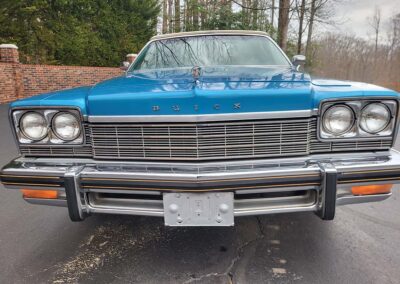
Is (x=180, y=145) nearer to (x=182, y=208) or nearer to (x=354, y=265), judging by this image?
(x=182, y=208)

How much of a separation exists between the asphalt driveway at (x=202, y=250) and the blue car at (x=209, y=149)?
18.8 inches

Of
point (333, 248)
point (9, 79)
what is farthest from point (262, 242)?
point (9, 79)

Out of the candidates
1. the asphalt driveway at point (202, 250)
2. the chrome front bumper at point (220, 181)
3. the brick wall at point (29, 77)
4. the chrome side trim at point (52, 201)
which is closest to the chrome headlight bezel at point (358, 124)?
the chrome front bumper at point (220, 181)

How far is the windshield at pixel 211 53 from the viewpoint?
10.7ft

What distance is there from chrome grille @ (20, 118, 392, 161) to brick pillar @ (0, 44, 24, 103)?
957 cm

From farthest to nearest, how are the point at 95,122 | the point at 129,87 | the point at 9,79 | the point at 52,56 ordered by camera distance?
the point at 52,56, the point at 9,79, the point at 129,87, the point at 95,122

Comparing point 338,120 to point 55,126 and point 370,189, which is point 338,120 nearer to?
point 370,189

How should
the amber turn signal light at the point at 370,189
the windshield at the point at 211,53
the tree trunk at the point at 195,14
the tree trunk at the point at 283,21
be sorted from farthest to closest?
the tree trunk at the point at 195,14 → the tree trunk at the point at 283,21 → the windshield at the point at 211,53 → the amber turn signal light at the point at 370,189

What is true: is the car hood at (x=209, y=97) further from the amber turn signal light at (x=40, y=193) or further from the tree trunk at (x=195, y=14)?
the tree trunk at (x=195, y=14)

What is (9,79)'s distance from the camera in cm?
1012

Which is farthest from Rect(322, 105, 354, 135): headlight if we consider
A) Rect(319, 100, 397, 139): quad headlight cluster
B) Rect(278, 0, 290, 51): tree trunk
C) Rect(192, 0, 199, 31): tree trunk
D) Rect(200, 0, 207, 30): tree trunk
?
Rect(192, 0, 199, 31): tree trunk

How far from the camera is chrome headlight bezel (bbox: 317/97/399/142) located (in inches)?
79.0

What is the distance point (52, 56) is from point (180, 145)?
42.8 ft

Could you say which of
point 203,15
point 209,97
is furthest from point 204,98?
point 203,15
